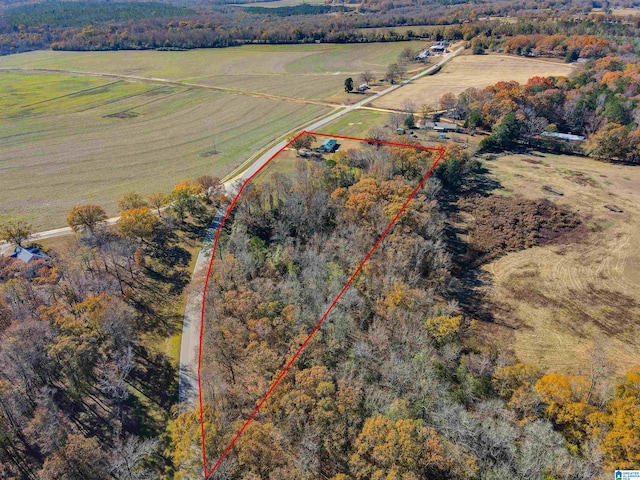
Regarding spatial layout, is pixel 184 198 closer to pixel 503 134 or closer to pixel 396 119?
pixel 396 119

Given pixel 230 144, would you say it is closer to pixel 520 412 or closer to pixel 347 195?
pixel 347 195

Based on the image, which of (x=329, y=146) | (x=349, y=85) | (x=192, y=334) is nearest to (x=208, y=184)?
(x=329, y=146)

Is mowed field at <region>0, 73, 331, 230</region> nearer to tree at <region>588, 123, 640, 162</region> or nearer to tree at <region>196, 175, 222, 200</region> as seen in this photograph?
tree at <region>196, 175, 222, 200</region>

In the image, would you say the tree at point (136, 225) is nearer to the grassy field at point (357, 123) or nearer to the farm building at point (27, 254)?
the farm building at point (27, 254)

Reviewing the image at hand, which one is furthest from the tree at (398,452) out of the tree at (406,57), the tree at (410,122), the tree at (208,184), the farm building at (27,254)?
the tree at (406,57)

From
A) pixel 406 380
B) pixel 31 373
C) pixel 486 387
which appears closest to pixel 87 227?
pixel 31 373

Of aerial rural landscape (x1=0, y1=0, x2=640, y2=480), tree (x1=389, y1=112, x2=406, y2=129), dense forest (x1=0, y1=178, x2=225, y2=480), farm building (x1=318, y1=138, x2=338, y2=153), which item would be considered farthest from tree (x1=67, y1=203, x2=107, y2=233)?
tree (x1=389, y1=112, x2=406, y2=129)
